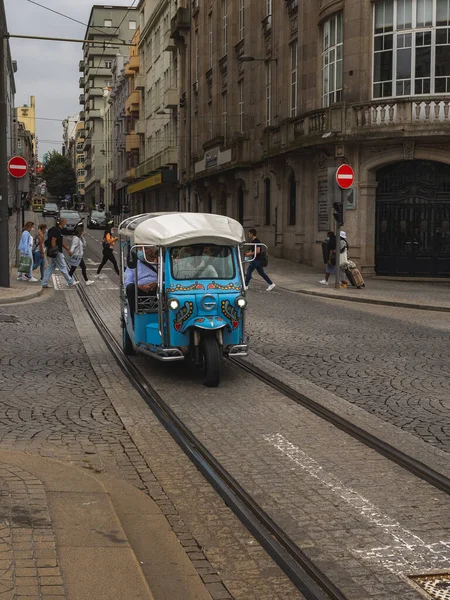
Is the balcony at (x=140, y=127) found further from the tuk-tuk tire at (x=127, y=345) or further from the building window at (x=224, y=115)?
the tuk-tuk tire at (x=127, y=345)

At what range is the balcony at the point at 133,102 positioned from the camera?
75562 mm

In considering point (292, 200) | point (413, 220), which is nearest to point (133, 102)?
point (292, 200)

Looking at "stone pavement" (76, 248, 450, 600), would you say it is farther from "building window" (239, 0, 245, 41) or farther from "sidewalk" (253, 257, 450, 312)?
"building window" (239, 0, 245, 41)

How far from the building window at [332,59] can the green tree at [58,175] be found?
113689 millimetres

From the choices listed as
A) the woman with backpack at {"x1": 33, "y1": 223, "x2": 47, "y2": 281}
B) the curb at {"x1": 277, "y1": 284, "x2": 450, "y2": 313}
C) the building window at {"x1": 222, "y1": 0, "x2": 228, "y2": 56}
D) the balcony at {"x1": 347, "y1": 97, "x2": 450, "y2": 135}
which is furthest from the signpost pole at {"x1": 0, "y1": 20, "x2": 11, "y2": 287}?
the building window at {"x1": 222, "y1": 0, "x2": 228, "y2": 56}

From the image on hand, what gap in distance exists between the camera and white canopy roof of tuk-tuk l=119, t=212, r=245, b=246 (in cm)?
1042

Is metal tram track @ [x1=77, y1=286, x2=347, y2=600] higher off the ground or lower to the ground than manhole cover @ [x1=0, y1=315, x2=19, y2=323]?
lower

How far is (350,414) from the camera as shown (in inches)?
334

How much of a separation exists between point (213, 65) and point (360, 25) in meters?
20.1

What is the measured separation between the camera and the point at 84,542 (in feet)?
15.0

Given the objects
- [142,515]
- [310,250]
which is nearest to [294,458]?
[142,515]

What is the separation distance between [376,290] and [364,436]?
16.6 metres

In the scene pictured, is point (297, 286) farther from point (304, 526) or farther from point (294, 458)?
point (304, 526)

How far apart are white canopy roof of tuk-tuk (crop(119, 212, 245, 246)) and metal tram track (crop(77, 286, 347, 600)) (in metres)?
2.02
